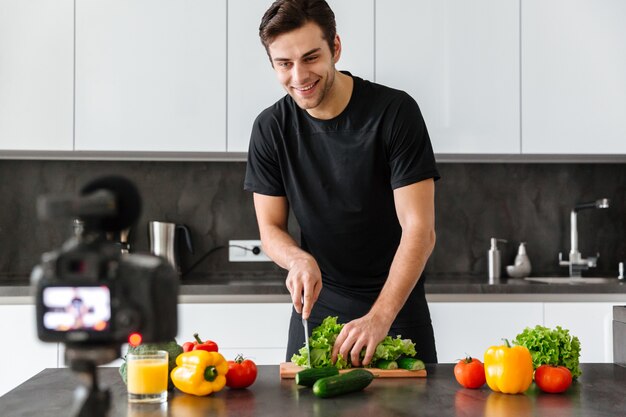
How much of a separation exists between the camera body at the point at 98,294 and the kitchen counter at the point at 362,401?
82cm

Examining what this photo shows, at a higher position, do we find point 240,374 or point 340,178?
point 340,178

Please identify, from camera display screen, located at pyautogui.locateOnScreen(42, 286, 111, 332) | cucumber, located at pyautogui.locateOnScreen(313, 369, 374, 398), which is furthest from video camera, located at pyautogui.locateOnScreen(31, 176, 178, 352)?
cucumber, located at pyautogui.locateOnScreen(313, 369, 374, 398)

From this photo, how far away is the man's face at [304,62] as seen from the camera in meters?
1.98

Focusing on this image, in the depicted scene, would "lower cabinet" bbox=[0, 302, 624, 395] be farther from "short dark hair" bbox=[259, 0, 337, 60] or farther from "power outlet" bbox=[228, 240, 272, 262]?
"short dark hair" bbox=[259, 0, 337, 60]

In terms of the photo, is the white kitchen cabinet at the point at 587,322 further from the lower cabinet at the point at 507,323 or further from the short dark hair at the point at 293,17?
the short dark hair at the point at 293,17

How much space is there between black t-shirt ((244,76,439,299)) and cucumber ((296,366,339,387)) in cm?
71

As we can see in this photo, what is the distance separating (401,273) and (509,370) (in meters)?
0.55

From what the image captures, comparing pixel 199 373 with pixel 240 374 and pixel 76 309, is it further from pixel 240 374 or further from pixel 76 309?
pixel 76 309

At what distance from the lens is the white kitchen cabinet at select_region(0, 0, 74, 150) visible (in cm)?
338

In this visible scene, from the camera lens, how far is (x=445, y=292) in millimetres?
3230

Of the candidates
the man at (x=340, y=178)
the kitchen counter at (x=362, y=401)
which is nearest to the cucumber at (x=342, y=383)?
the kitchen counter at (x=362, y=401)

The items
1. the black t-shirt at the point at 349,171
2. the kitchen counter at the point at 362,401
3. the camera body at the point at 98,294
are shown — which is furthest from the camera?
the black t-shirt at the point at 349,171

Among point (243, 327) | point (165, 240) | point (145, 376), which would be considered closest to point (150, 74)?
point (165, 240)

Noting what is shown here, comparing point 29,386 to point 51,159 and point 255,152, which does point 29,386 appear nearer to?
point 255,152
